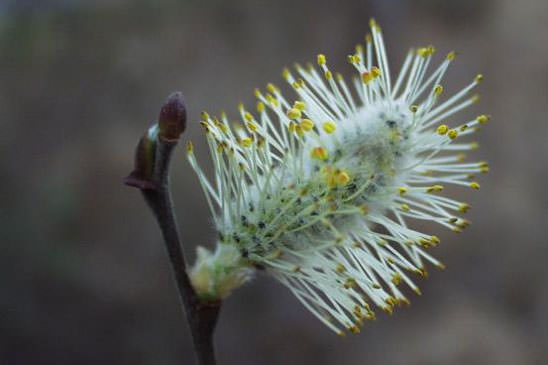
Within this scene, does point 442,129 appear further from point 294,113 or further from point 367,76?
point 294,113

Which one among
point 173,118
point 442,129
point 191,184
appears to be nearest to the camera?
point 173,118

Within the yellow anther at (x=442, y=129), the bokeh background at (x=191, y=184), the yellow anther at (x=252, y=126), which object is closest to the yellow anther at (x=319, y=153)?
the yellow anther at (x=252, y=126)

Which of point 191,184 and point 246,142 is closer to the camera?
point 246,142

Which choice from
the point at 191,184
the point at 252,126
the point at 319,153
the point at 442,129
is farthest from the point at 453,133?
the point at 191,184

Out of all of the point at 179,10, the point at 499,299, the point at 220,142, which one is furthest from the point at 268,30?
the point at 220,142

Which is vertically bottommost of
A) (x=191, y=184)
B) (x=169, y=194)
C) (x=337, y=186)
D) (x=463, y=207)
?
(x=463, y=207)

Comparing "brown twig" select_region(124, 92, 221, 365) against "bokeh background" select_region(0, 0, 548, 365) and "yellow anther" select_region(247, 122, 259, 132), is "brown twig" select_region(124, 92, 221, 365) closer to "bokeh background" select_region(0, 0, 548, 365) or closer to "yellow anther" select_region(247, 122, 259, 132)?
"yellow anther" select_region(247, 122, 259, 132)

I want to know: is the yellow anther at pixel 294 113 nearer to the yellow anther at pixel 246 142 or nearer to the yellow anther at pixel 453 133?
the yellow anther at pixel 246 142

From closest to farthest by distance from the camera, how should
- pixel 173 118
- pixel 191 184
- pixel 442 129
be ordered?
pixel 173 118 → pixel 442 129 → pixel 191 184
